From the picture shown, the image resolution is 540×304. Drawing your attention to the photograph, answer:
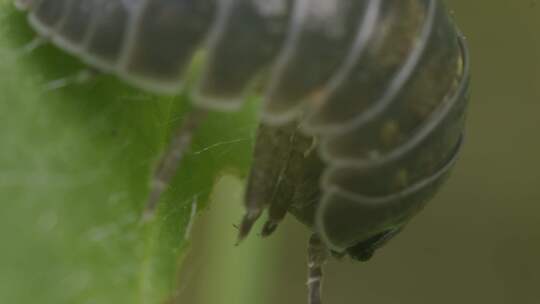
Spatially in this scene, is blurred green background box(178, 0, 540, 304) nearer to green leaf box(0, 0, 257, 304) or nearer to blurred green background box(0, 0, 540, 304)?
blurred green background box(0, 0, 540, 304)

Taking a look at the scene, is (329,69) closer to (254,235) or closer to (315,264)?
(315,264)

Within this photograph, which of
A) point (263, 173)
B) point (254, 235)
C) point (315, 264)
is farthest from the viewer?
point (254, 235)

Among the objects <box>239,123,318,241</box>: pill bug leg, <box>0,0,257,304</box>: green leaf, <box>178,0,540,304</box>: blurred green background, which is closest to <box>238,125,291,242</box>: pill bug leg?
<box>239,123,318,241</box>: pill bug leg

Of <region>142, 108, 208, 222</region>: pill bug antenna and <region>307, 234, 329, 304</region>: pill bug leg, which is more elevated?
<region>142, 108, 208, 222</region>: pill bug antenna

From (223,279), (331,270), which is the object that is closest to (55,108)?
(223,279)

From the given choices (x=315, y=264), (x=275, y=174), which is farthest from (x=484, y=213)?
(x=275, y=174)

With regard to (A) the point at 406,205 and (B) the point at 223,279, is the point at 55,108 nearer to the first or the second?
(A) the point at 406,205
